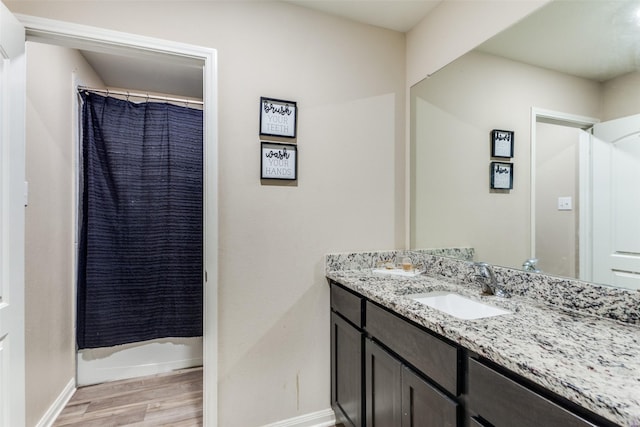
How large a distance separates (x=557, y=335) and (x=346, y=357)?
3.37 ft

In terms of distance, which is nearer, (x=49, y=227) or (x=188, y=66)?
(x=188, y=66)

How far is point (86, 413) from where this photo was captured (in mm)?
1962

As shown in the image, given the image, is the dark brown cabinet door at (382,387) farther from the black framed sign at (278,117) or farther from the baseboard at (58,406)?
the baseboard at (58,406)

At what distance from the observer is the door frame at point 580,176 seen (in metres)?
1.16

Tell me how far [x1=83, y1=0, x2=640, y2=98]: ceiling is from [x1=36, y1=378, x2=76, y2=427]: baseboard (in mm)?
2841

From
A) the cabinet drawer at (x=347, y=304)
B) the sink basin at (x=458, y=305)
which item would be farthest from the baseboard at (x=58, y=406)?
the sink basin at (x=458, y=305)

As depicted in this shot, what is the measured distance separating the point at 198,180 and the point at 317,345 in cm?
156

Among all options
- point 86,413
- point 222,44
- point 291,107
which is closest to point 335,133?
point 291,107

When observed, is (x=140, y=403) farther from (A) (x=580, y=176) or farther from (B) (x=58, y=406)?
(A) (x=580, y=176)

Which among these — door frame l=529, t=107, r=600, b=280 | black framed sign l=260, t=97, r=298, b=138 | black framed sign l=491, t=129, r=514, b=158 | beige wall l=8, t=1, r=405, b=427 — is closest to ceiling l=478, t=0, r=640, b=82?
door frame l=529, t=107, r=600, b=280

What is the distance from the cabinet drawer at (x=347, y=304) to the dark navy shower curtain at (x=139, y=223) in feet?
4.15

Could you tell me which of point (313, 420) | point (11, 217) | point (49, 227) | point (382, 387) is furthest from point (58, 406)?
point (382, 387)

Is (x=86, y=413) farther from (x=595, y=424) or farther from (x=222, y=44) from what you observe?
(x=595, y=424)

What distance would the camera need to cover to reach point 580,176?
119 cm
